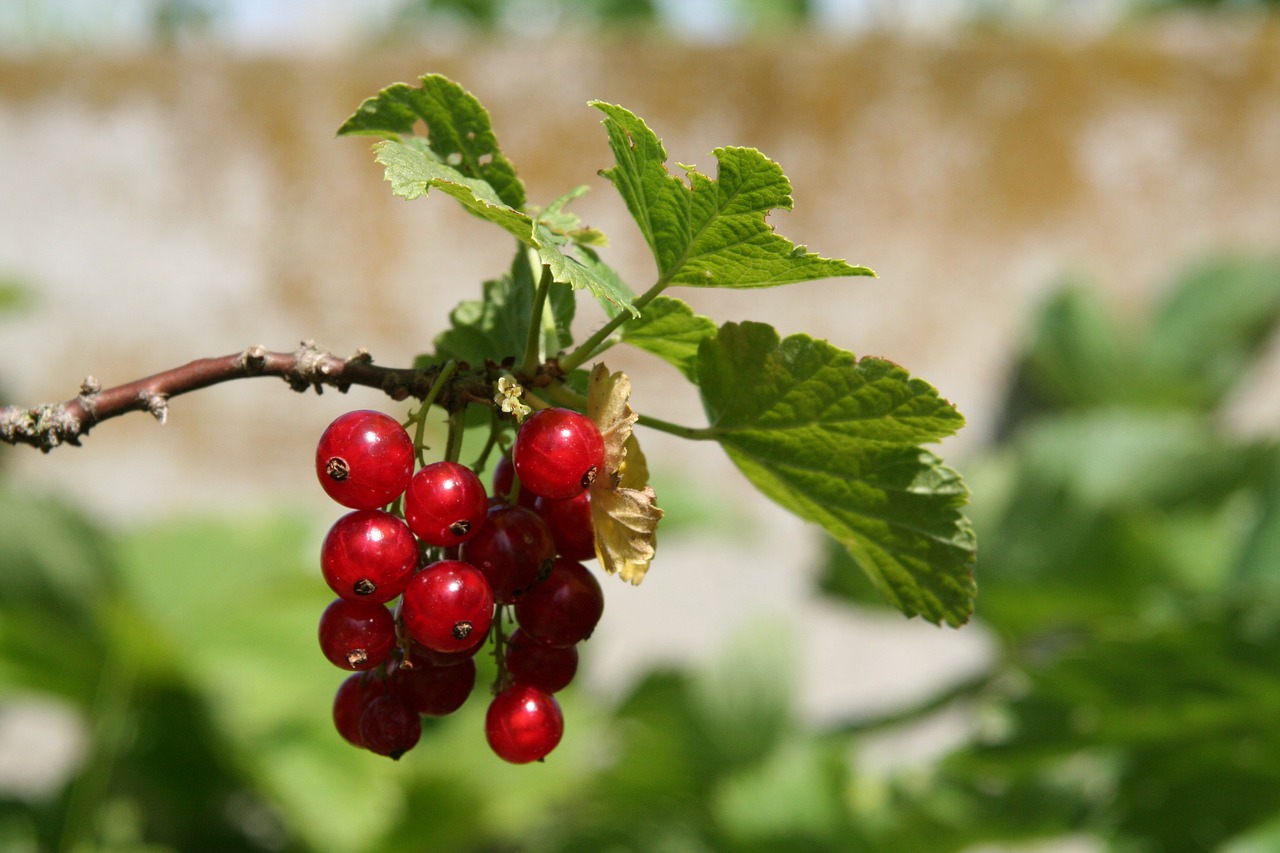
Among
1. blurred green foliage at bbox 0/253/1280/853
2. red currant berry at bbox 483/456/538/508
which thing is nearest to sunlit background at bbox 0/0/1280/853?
blurred green foliage at bbox 0/253/1280/853

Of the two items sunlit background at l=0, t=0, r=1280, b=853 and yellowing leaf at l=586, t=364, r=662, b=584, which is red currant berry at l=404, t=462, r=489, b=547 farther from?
sunlit background at l=0, t=0, r=1280, b=853

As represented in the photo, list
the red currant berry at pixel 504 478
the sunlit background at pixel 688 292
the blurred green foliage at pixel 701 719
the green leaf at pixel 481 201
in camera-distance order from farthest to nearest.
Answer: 1. the sunlit background at pixel 688 292
2. the blurred green foliage at pixel 701 719
3. the red currant berry at pixel 504 478
4. the green leaf at pixel 481 201

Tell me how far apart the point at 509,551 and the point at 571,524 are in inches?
1.9

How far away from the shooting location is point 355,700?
529mm

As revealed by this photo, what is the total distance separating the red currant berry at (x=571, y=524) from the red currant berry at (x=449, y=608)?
0.07m

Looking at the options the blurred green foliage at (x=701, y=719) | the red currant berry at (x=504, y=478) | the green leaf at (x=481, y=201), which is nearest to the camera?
the green leaf at (x=481, y=201)

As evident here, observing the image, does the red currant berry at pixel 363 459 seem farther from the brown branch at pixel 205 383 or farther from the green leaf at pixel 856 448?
the green leaf at pixel 856 448

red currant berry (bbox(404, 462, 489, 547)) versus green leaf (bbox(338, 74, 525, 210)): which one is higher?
green leaf (bbox(338, 74, 525, 210))

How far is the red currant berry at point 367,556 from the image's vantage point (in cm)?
47

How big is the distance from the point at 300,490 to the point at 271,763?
0.98 m

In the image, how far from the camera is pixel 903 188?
8.14 ft

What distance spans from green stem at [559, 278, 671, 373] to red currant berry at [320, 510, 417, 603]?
0.34 feet

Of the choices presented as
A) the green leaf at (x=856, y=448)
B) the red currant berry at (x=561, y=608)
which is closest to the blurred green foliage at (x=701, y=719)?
the green leaf at (x=856, y=448)

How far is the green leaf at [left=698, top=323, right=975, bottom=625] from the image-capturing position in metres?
0.51
